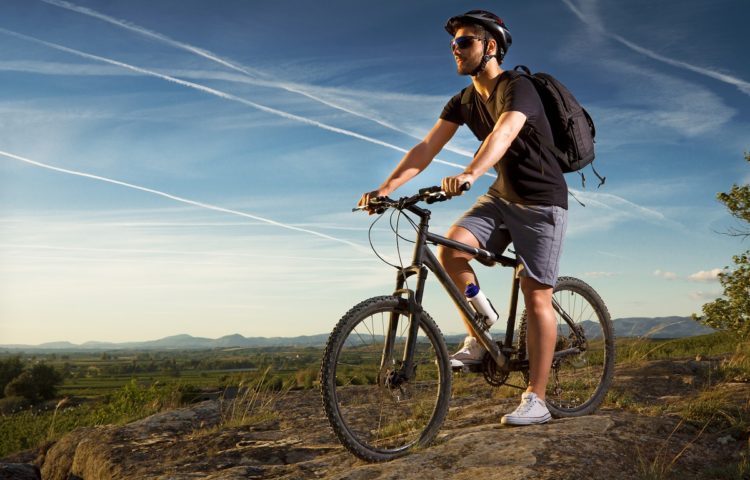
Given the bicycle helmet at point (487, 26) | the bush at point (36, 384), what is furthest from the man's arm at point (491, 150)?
the bush at point (36, 384)

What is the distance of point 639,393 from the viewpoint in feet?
22.5

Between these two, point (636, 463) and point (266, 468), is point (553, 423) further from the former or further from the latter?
point (266, 468)

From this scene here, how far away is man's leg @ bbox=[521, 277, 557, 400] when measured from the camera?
198 inches

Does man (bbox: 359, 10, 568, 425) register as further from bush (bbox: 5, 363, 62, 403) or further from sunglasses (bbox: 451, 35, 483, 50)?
bush (bbox: 5, 363, 62, 403)

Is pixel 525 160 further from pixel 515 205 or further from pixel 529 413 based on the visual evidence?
Answer: pixel 529 413

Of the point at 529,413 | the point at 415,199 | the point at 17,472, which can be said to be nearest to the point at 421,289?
the point at 415,199

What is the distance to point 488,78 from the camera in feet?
16.4

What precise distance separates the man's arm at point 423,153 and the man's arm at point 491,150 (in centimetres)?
77

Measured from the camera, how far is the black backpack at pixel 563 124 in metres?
4.96

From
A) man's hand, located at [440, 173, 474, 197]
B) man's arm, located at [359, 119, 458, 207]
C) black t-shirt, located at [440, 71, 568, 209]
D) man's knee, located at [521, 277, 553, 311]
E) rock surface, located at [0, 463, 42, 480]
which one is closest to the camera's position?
man's hand, located at [440, 173, 474, 197]

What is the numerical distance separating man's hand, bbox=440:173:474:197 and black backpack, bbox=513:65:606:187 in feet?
2.98

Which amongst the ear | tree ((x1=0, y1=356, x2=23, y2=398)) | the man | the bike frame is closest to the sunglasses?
the man

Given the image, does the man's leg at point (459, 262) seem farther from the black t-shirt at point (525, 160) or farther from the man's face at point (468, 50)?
the man's face at point (468, 50)

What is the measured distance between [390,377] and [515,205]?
1576mm
